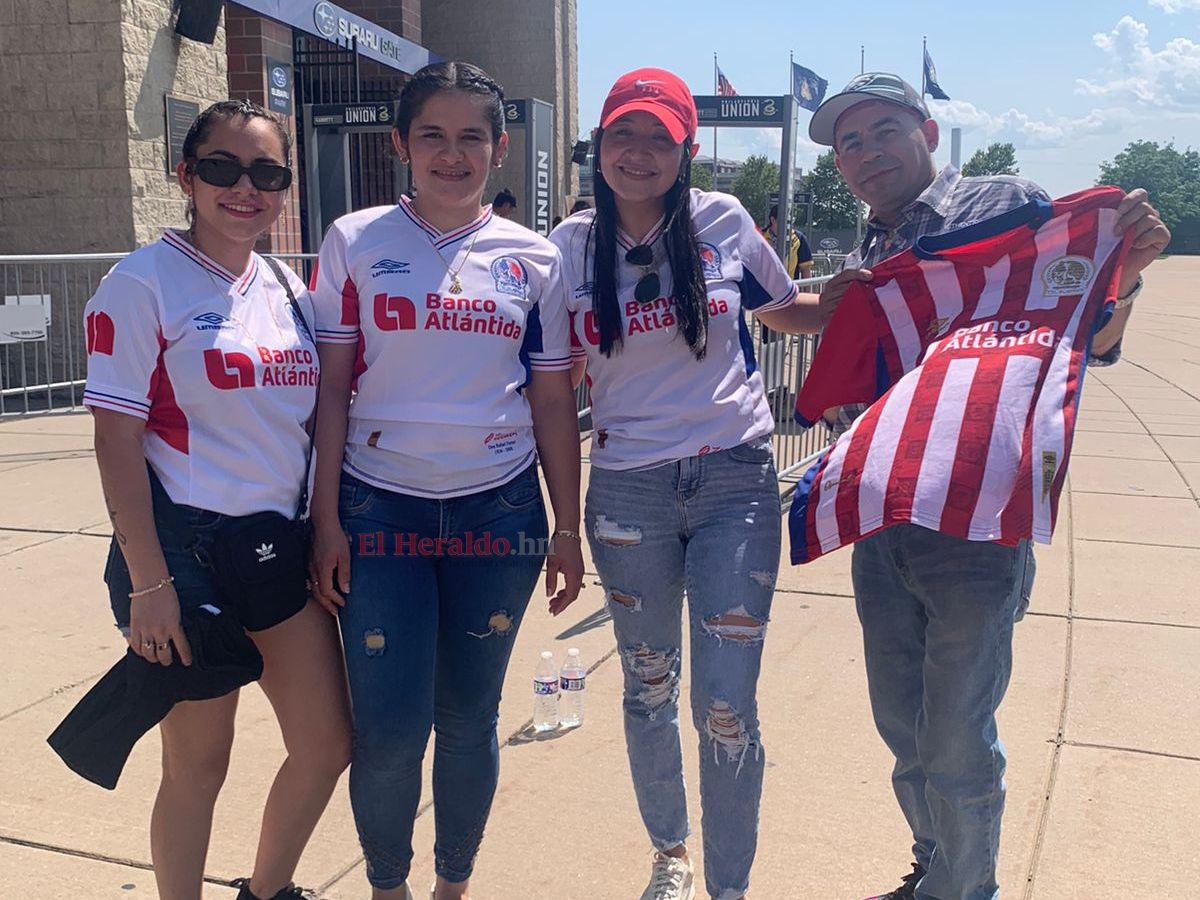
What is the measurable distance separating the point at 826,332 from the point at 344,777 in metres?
2.17

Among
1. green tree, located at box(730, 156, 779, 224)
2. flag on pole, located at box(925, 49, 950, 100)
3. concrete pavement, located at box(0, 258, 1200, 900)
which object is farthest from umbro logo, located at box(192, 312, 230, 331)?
green tree, located at box(730, 156, 779, 224)

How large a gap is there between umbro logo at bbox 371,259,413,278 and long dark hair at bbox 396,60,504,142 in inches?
13.2

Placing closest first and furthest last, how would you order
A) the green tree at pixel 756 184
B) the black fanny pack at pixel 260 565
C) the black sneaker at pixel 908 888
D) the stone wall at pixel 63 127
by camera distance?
the black fanny pack at pixel 260 565 → the black sneaker at pixel 908 888 → the stone wall at pixel 63 127 → the green tree at pixel 756 184

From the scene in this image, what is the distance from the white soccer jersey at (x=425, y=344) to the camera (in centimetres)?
263

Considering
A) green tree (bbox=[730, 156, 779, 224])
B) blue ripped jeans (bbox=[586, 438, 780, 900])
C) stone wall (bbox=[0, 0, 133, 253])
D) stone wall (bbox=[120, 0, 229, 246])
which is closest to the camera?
blue ripped jeans (bbox=[586, 438, 780, 900])

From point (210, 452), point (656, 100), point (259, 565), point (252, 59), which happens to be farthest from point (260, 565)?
point (252, 59)

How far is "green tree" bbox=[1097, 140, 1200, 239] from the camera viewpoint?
9456cm

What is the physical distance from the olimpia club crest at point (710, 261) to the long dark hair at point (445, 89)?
1.98 ft

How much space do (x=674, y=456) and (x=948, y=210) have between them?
0.92 meters

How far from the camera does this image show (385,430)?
2.66 m

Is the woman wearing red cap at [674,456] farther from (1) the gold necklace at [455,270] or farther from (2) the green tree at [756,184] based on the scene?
(2) the green tree at [756,184]

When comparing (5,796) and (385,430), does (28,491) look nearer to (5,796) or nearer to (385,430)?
(5,796)

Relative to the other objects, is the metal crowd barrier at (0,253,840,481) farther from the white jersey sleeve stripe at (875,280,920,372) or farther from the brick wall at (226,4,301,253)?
the white jersey sleeve stripe at (875,280,920,372)

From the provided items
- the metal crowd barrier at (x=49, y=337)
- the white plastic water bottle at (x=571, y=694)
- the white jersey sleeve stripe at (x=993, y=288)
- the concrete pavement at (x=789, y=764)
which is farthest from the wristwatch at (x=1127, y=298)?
the metal crowd barrier at (x=49, y=337)
